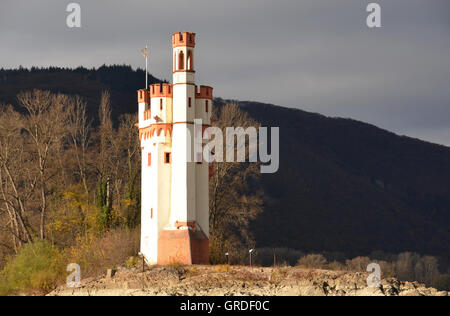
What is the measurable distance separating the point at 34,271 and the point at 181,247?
11.6 meters

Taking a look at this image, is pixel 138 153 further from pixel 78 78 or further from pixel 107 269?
pixel 78 78

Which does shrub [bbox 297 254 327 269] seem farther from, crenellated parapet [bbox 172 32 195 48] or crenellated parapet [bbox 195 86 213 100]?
crenellated parapet [bbox 172 32 195 48]

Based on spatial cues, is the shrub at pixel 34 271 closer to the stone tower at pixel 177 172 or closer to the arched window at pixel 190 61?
the stone tower at pixel 177 172

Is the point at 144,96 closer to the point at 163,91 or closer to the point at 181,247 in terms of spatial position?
the point at 163,91

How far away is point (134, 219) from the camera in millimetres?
73500

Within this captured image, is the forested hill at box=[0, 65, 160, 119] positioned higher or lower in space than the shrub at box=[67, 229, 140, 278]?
higher

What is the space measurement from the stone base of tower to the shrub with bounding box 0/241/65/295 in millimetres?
8158

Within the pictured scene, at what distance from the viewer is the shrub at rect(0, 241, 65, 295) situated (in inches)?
2547

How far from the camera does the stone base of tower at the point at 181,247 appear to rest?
6194cm

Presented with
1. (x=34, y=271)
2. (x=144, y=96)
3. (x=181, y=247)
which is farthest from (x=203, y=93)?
(x=34, y=271)

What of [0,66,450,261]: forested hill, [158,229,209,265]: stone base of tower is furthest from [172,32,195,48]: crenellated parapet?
[0,66,450,261]: forested hill

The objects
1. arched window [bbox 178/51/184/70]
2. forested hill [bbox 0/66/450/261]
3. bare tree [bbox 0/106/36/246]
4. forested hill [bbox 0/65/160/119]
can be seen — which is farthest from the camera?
forested hill [bbox 0/66/450/261]

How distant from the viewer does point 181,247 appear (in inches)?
2442
